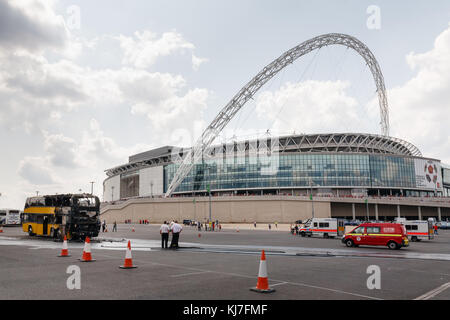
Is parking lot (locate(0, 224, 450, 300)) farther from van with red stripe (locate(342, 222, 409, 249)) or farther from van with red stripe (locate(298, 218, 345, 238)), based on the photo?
van with red stripe (locate(298, 218, 345, 238))

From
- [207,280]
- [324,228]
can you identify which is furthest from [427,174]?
[207,280]

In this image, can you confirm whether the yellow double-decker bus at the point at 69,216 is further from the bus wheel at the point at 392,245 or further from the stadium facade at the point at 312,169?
the stadium facade at the point at 312,169

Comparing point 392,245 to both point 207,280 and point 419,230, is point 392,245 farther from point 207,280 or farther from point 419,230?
point 207,280

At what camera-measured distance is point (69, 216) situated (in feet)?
94.2

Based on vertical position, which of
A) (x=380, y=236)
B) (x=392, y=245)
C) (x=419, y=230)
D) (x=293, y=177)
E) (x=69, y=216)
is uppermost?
(x=293, y=177)

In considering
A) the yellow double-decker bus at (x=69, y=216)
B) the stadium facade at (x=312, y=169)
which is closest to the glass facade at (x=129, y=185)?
the stadium facade at (x=312, y=169)

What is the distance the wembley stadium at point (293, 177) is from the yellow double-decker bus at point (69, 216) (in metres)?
61.9

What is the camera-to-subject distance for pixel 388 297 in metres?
9.33

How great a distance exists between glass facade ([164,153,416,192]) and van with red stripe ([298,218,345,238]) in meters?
68.5

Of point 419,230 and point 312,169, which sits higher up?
point 312,169

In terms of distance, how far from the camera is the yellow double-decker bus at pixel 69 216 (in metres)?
28.9

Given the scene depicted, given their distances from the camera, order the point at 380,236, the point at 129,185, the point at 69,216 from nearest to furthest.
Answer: the point at 380,236, the point at 69,216, the point at 129,185

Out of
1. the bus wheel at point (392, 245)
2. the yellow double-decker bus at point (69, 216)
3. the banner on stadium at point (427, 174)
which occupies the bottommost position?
the bus wheel at point (392, 245)

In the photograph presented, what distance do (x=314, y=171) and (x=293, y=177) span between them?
6.75 metres
